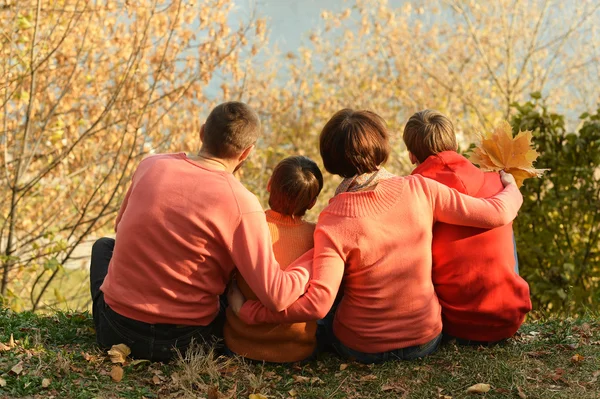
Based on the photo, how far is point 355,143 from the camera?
3002 millimetres

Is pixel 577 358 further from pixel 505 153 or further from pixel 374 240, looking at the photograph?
pixel 374 240

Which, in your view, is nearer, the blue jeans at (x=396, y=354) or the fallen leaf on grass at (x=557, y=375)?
the fallen leaf on grass at (x=557, y=375)

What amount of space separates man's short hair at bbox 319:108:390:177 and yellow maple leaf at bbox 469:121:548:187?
24.6 inches

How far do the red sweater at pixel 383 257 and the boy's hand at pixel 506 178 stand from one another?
0.64 feet

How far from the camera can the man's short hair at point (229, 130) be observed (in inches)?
114

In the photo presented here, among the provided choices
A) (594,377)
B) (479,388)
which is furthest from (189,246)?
(594,377)

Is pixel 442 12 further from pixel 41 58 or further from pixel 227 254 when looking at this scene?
pixel 227 254

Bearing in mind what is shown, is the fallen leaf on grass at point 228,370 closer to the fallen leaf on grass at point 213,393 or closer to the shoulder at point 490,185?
the fallen leaf on grass at point 213,393

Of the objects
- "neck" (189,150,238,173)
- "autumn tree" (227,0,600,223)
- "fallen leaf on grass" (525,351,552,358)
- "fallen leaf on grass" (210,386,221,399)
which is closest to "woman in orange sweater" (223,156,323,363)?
"neck" (189,150,238,173)

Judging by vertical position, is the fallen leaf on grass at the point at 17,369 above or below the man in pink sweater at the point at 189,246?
below

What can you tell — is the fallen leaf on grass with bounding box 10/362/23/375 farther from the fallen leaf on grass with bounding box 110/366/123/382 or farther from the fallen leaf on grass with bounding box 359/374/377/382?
the fallen leaf on grass with bounding box 359/374/377/382

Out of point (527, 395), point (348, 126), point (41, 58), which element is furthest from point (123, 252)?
point (41, 58)

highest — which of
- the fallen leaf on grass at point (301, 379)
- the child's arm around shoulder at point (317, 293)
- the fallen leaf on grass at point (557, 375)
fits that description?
the child's arm around shoulder at point (317, 293)

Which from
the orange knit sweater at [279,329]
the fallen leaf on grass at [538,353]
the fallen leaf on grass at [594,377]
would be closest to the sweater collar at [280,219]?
the orange knit sweater at [279,329]
